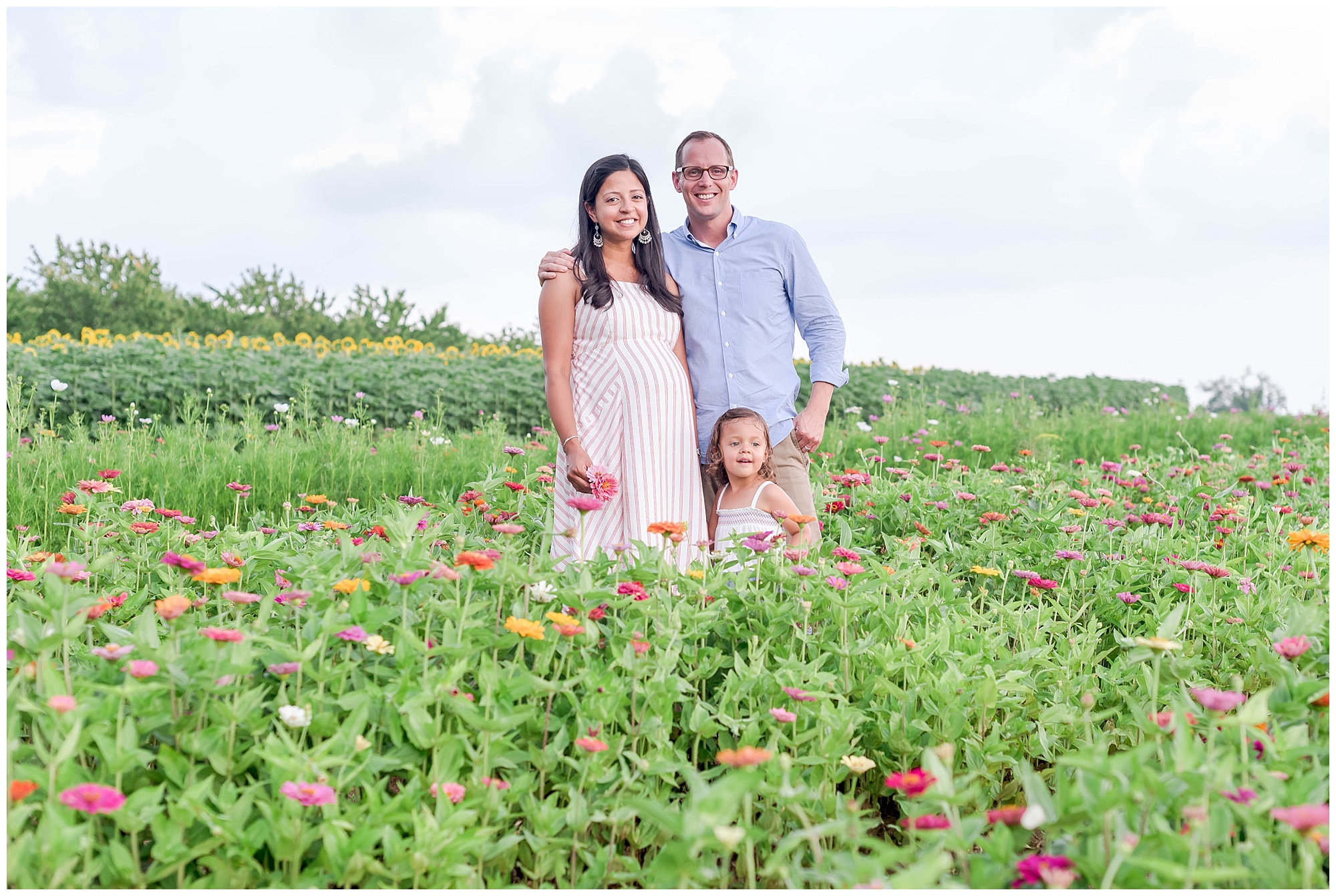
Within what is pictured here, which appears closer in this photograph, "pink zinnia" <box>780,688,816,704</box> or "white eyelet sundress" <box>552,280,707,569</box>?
"pink zinnia" <box>780,688,816,704</box>

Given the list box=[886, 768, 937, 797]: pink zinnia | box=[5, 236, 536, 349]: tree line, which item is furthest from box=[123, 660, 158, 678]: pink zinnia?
box=[5, 236, 536, 349]: tree line

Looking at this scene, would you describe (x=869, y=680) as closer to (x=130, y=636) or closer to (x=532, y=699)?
(x=532, y=699)

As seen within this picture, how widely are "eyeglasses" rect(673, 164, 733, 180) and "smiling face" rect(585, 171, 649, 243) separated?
0.33 metres

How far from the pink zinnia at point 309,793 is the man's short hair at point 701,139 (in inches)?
109

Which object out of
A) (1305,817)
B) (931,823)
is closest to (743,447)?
(931,823)

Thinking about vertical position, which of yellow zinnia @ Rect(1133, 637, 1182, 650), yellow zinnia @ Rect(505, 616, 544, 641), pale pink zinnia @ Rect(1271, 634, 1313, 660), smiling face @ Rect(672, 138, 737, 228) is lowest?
pale pink zinnia @ Rect(1271, 634, 1313, 660)

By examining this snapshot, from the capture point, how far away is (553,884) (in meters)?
2.28

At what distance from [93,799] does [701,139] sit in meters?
2.98

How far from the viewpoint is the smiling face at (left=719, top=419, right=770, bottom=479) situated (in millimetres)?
3695

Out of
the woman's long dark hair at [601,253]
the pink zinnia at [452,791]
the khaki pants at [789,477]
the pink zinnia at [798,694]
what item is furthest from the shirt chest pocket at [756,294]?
the pink zinnia at [452,791]

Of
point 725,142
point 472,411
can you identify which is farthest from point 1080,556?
point 472,411

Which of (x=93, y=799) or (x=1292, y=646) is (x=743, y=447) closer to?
(x=1292, y=646)

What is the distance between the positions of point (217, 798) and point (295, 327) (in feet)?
56.7

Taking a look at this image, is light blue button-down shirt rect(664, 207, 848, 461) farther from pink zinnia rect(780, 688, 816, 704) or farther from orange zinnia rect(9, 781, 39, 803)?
orange zinnia rect(9, 781, 39, 803)
